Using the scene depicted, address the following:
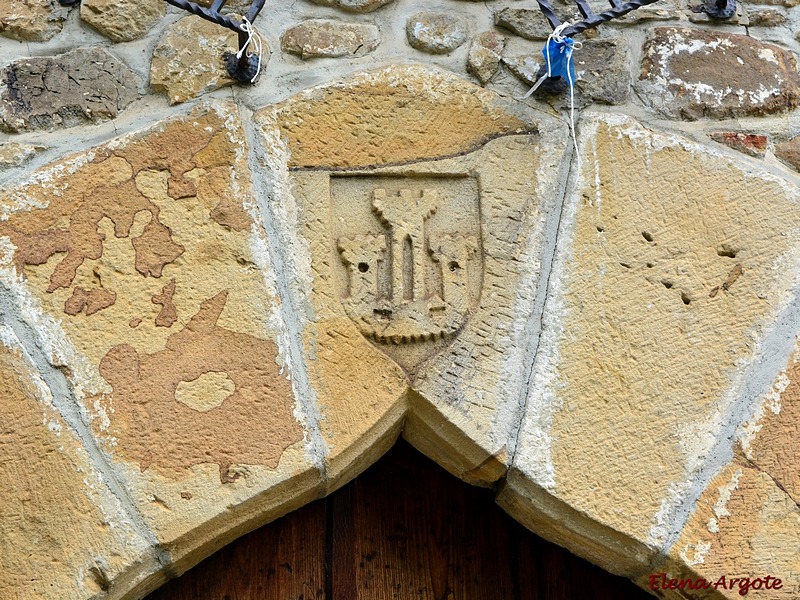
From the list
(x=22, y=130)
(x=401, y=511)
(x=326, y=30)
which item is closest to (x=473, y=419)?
(x=401, y=511)

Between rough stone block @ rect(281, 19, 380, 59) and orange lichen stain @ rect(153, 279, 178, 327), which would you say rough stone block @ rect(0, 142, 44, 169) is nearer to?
orange lichen stain @ rect(153, 279, 178, 327)

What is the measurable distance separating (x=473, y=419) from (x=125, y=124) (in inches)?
25.1

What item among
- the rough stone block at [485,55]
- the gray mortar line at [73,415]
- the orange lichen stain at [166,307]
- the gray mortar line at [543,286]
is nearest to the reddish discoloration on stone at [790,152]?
the gray mortar line at [543,286]

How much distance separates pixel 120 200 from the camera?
1217mm

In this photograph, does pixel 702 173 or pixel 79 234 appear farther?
pixel 702 173

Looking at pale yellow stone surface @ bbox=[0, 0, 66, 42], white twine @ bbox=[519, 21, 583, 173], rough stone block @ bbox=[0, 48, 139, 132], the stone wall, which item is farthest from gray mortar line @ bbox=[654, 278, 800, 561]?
pale yellow stone surface @ bbox=[0, 0, 66, 42]

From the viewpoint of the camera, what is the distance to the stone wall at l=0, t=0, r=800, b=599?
3.70 ft

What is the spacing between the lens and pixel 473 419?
46.3 inches

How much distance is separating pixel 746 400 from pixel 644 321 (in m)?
0.17

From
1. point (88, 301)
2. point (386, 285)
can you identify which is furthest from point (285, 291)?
point (88, 301)

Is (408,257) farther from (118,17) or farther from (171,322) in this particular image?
(118,17)

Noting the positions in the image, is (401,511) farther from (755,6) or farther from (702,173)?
(755,6)

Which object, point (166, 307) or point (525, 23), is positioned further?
point (525, 23)

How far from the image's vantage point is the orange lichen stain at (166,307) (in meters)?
1.17
